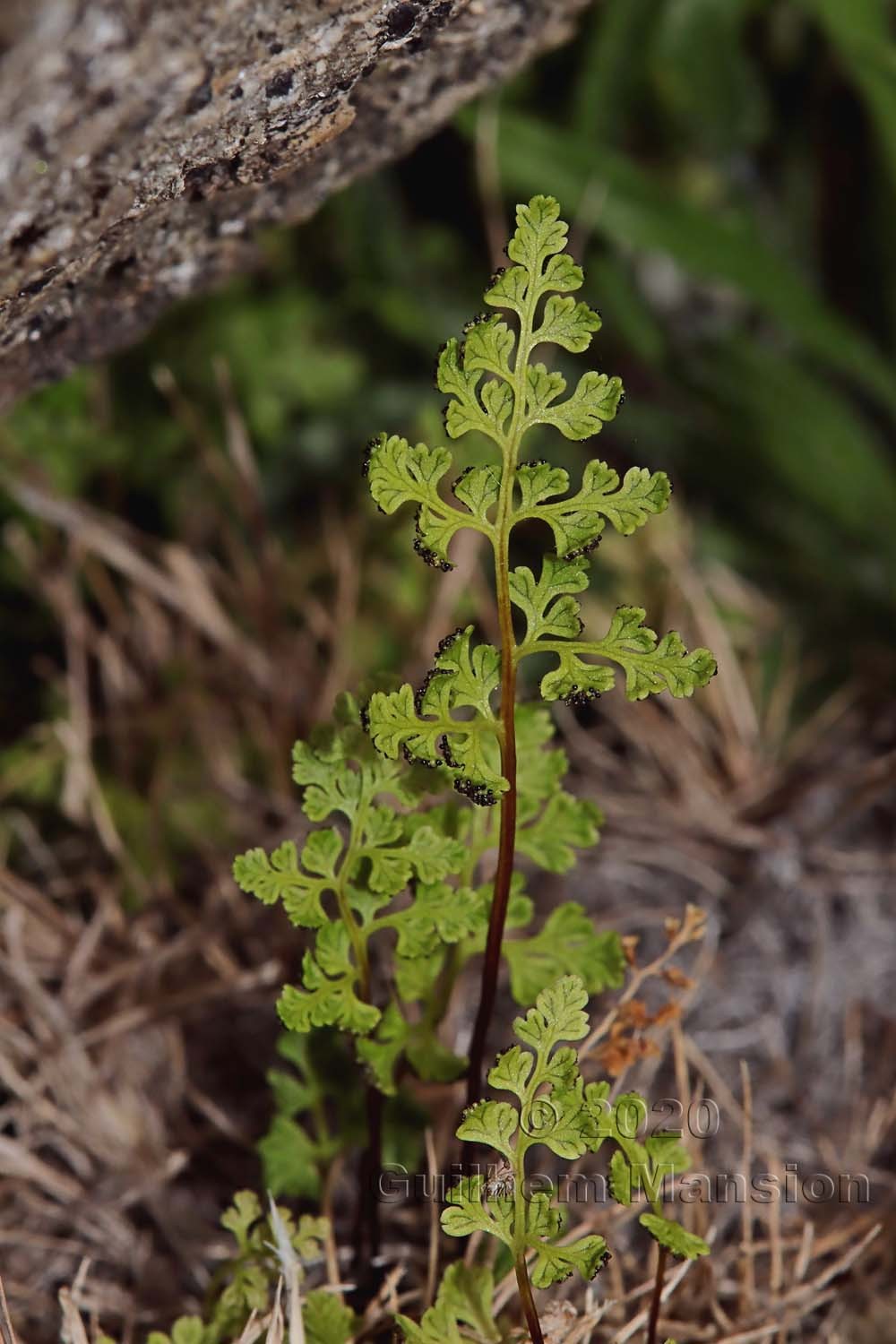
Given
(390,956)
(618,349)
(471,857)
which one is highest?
(471,857)

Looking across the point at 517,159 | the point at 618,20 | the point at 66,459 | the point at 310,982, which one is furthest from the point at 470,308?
the point at 310,982

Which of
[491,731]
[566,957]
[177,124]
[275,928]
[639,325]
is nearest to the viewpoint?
[177,124]

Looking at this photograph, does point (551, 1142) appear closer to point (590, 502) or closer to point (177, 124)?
point (590, 502)

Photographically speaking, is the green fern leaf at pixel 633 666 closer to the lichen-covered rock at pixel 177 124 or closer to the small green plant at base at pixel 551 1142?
the small green plant at base at pixel 551 1142

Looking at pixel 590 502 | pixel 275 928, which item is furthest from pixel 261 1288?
pixel 590 502

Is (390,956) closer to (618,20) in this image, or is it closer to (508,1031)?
(508,1031)

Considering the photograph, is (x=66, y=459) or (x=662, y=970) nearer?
(x=662, y=970)
